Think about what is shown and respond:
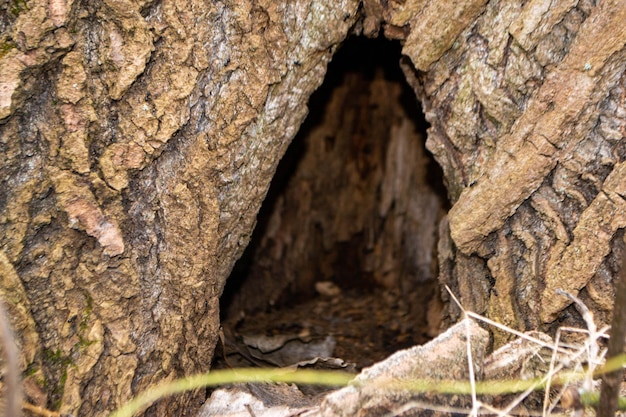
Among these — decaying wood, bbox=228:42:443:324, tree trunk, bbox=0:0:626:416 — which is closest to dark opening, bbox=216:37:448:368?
decaying wood, bbox=228:42:443:324

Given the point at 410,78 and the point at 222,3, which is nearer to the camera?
the point at 222,3

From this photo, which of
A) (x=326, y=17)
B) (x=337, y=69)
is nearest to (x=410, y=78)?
(x=326, y=17)

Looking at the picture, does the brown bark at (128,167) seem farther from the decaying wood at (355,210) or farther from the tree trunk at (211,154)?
the decaying wood at (355,210)

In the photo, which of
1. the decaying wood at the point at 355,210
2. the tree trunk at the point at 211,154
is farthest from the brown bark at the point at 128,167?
the decaying wood at the point at 355,210

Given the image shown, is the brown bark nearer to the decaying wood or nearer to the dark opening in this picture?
the dark opening

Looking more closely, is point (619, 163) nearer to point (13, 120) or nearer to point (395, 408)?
point (395, 408)

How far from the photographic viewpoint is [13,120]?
1.47 metres

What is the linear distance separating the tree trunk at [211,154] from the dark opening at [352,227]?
106 cm

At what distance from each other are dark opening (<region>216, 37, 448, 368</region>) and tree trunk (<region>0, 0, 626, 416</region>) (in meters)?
1.06

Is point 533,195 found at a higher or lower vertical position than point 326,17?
lower

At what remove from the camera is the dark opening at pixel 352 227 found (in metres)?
3.07

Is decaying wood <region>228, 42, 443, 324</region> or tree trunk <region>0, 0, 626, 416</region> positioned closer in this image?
tree trunk <region>0, 0, 626, 416</region>

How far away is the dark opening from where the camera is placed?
10.1 ft

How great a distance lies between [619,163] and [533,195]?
244 millimetres
